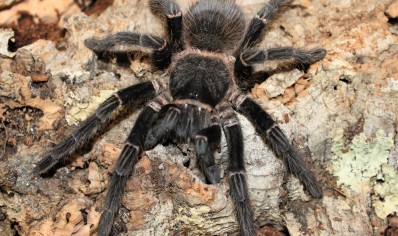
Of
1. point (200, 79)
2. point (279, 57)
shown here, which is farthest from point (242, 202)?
point (279, 57)

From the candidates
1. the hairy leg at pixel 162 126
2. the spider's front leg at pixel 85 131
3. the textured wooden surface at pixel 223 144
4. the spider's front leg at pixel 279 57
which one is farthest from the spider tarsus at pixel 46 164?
the spider's front leg at pixel 279 57

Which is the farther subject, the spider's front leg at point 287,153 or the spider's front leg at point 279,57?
the spider's front leg at point 279,57

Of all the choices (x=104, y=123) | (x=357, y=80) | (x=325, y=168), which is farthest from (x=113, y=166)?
(x=357, y=80)

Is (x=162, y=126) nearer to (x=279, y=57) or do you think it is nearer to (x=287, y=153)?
(x=287, y=153)

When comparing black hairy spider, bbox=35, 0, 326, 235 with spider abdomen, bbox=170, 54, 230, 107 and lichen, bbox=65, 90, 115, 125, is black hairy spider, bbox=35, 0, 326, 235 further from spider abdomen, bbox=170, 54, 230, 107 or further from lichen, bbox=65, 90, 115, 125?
lichen, bbox=65, 90, 115, 125

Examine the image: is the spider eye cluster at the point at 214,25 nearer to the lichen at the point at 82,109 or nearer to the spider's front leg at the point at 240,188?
the lichen at the point at 82,109

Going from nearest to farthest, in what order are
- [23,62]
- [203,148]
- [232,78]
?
[203,148]
[23,62]
[232,78]

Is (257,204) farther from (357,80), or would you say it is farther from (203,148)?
(357,80)
